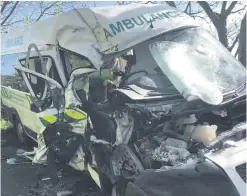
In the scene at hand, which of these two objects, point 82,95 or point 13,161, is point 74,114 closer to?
point 82,95

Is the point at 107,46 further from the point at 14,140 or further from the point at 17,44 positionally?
the point at 14,140

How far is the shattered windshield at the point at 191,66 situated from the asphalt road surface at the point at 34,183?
155 cm

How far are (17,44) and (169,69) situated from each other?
3.07 m

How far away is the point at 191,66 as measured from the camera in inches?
152

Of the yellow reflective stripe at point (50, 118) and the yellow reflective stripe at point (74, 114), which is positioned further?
the yellow reflective stripe at point (50, 118)

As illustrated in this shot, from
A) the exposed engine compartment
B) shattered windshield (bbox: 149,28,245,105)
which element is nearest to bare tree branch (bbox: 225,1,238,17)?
shattered windshield (bbox: 149,28,245,105)


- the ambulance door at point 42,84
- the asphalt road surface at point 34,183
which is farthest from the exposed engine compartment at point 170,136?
the ambulance door at point 42,84

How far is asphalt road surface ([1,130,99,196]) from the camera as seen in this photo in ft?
15.0

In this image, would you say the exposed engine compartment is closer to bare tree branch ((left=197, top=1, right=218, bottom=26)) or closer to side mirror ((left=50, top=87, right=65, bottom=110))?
side mirror ((left=50, top=87, right=65, bottom=110))

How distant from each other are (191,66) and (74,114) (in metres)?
1.47

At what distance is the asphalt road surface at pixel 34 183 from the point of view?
4582 millimetres

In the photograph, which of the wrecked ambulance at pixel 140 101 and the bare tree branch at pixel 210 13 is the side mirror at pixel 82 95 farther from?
the bare tree branch at pixel 210 13

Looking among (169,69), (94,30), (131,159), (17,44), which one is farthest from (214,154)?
(17,44)

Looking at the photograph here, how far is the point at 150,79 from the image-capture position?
14.1ft
